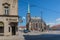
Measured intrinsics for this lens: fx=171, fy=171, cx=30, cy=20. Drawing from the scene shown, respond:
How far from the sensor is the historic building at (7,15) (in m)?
37.3

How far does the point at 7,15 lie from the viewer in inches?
1474

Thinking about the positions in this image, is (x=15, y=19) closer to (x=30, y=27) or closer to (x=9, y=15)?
(x=9, y=15)

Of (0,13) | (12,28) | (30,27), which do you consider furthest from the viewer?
(30,27)

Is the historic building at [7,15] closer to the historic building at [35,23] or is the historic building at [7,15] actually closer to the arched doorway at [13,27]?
the arched doorway at [13,27]

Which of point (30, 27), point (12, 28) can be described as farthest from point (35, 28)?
point (12, 28)

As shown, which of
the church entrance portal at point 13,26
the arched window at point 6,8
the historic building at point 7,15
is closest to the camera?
the historic building at point 7,15

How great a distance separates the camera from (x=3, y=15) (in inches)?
1465

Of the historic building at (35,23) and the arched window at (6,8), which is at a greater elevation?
the arched window at (6,8)

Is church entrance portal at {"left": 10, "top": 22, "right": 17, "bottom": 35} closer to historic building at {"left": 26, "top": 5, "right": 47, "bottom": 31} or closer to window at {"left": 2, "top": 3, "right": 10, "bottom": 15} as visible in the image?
window at {"left": 2, "top": 3, "right": 10, "bottom": 15}

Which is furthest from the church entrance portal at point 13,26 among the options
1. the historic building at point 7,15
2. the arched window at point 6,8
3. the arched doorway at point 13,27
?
the arched window at point 6,8

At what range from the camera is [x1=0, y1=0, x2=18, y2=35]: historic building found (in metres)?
37.3

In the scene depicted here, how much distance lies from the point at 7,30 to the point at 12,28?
7.09ft

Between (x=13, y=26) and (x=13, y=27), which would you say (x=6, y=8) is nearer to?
(x=13, y=26)

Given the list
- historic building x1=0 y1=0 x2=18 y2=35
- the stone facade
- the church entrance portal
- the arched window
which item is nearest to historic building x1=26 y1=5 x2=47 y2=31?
the stone facade
